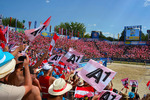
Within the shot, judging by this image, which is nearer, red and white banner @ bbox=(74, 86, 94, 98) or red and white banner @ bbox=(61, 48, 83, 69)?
red and white banner @ bbox=(74, 86, 94, 98)

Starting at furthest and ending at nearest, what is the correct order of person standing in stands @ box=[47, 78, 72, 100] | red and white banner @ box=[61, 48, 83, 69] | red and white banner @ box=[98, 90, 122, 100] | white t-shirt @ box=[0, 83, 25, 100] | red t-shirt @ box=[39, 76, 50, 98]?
red and white banner @ box=[61, 48, 83, 69], red t-shirt @ box=[39, 76, 50, 98], red and white banner @ box=[98, 90, 122, 100], person standing in stands @ box=[47, 78, 72, 100], white t-shirt @ box=[0, 83, 25, 100]

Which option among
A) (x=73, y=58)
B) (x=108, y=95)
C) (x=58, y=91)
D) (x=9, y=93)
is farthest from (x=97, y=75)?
(x=73, y=58)

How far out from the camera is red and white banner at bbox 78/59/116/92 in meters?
3.47

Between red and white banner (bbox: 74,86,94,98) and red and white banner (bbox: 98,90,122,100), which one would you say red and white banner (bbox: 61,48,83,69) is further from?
red and white banner (bbox: 98,90,122,100)

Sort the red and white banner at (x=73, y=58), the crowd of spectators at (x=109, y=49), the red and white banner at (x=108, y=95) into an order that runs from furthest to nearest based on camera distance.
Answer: the crowd of spectators at (x=109, y=49) → the red and white banner at (x=73, y=58) → the red and white banner at (x=108, y=95)

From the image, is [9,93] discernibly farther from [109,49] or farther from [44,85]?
[109,49]

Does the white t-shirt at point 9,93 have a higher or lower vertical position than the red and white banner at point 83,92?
higher

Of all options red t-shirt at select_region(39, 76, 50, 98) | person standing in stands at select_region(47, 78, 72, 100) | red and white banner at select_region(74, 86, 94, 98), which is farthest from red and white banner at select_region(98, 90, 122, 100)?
red t-shirt at select_region(39, 76, 50, 98)

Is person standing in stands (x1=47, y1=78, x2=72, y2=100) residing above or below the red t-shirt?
above

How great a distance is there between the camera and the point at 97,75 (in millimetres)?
3635

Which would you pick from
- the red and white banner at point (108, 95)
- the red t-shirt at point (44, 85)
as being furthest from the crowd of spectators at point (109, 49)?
the red and white banner at point (108, 95)

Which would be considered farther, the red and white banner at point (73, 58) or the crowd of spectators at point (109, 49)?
the crowd of spectators at point (109, 49)

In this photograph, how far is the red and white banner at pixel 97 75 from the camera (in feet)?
11.4

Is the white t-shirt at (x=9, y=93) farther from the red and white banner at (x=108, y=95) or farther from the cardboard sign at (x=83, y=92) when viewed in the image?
the red and white banner at (x=108, y=95)
